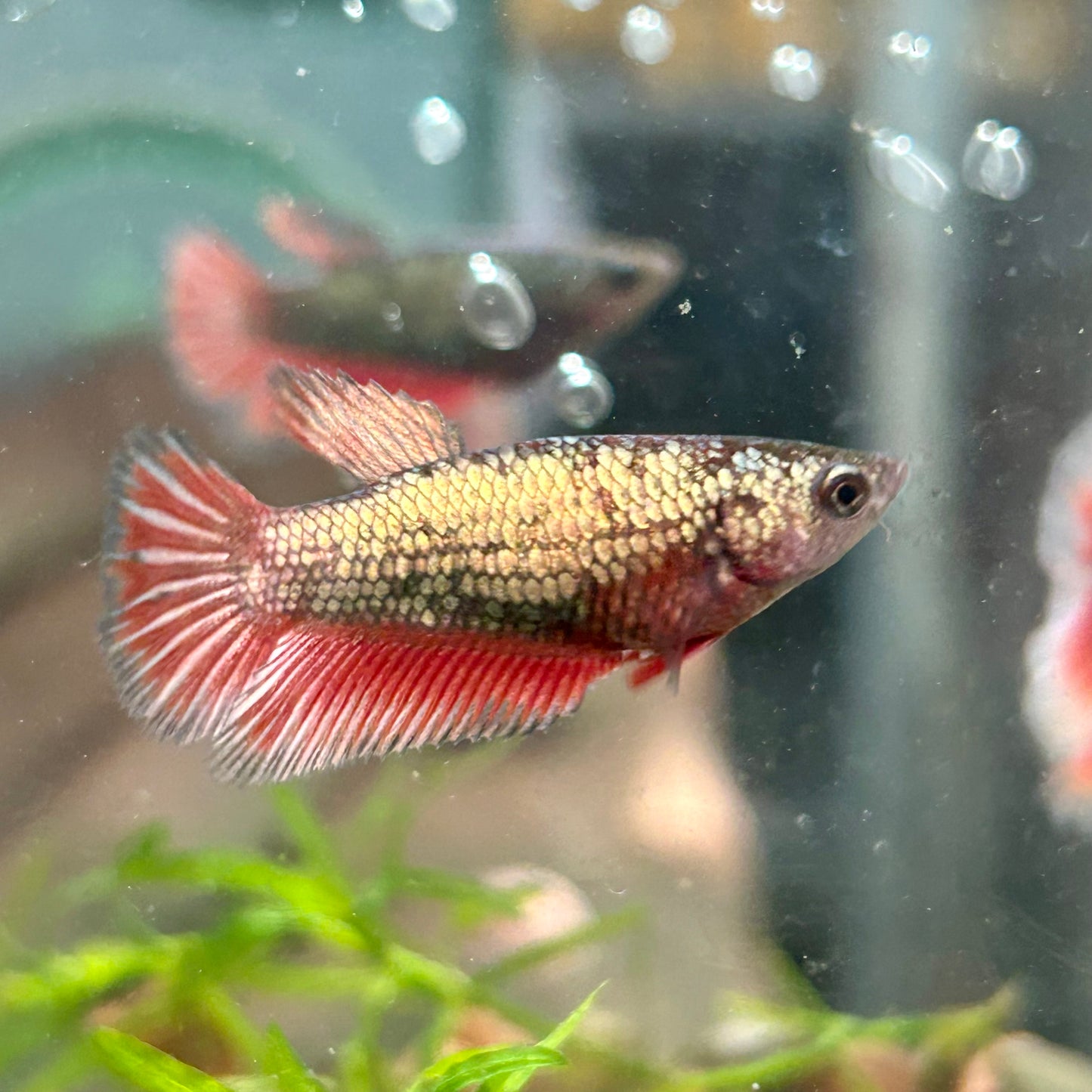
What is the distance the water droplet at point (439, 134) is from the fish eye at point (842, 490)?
1237 millimetres

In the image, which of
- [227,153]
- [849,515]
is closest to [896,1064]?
[849,515]

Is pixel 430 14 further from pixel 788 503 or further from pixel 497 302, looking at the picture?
pixel 788 503

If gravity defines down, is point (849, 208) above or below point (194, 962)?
above

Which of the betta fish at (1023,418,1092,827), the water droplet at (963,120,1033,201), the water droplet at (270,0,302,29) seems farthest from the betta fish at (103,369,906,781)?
the water droplet at (270,0,302,29)

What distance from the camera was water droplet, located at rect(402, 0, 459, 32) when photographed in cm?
190

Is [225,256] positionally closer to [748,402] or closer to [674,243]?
[674,243]

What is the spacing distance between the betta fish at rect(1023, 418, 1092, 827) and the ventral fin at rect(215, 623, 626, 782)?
1214 millimetres

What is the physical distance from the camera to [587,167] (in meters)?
1.83

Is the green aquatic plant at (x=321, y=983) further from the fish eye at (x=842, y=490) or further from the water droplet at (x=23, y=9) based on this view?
the water droplet at (x=23, y=9)

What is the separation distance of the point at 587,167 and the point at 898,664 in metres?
1.32

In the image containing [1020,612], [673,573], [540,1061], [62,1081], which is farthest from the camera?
[1020,612]

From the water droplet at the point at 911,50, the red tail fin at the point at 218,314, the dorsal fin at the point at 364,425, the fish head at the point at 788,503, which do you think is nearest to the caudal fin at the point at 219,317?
the red tail fin at the point at 218,314

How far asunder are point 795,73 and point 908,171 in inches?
13.3

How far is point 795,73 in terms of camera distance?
6.09 feet
